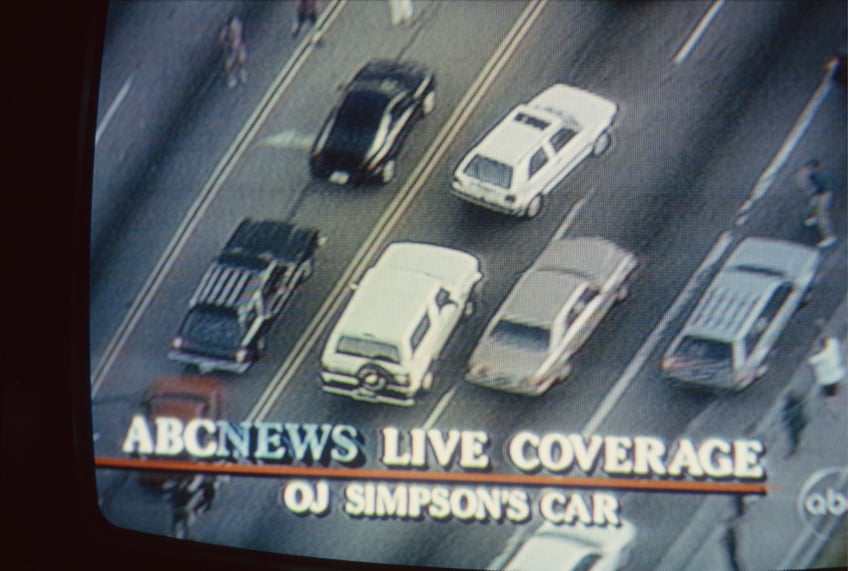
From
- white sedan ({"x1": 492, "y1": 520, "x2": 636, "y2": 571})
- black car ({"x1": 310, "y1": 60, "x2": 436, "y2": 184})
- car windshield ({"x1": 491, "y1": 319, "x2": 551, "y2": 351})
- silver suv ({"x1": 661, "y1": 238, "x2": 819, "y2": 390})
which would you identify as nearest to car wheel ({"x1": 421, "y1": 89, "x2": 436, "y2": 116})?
black car ({"x1": 310, "y1": 60, "x2": 436, "y2": 184})

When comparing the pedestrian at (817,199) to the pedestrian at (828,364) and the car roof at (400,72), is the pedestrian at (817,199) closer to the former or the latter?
the pedestrian at (828,364)

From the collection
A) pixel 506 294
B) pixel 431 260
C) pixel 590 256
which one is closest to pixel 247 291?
pixel 431 260

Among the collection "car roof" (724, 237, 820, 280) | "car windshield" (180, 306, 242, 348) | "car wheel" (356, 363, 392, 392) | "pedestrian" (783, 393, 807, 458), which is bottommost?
"car wheel" (356, 363, 392, 392)

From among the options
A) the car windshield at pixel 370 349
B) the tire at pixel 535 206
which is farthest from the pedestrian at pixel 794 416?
the car windshield at pixel 370 349

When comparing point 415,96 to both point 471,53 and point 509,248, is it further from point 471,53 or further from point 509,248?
point 509,248

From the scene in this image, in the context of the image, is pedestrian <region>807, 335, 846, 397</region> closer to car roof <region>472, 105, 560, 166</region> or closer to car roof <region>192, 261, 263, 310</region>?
car roof <region>472, 105, 560, 166</region>

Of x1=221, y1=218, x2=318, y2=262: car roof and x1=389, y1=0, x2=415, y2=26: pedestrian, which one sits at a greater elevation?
x1=389, y1=0, x2=415, y2=26: pedestrian

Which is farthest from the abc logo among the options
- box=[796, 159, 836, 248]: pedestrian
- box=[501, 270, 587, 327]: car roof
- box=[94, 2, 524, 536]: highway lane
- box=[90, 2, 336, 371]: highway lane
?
box=[90, 2, 336, 371]: highway lane
